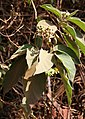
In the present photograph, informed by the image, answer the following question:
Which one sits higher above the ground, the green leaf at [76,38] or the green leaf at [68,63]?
the green leaf at [76,38]

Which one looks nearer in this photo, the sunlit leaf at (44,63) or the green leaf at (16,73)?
the sunlit leaf at (44,63)

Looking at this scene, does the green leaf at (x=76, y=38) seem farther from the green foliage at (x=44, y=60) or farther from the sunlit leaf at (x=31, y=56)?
the sunlit leaf at (x=31, y=56)

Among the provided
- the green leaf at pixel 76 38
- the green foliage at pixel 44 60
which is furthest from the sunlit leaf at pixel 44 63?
the green leaf at pixel 76 38

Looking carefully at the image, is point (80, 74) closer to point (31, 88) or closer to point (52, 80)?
point (52, 80)

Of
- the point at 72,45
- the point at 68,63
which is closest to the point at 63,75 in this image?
the point at 68,63

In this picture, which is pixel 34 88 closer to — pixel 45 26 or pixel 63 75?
pixel 63 75

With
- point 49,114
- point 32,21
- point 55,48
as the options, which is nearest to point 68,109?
point 49,114
